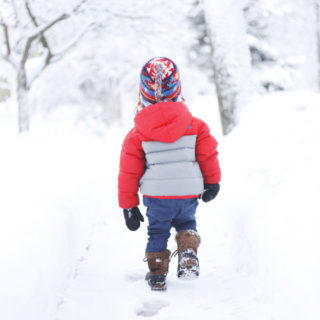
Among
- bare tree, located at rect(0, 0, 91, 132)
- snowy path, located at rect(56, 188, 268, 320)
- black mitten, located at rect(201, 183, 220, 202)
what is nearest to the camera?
snowy path, located at rect(56, 188, 268, 320)

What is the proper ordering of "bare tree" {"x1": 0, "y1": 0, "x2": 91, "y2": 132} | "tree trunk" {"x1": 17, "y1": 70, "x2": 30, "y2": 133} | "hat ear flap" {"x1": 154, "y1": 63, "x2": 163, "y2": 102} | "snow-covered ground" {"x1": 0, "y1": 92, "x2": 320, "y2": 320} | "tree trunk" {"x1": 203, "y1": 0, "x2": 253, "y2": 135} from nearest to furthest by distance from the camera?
"snow-covered ground" {"x1": 0, "y1": 92, "x2": 320, "y2": 320} → "hat ear flap" {"x1": 154, "y1": 63, "x2": 163, "y2": 102} → "tree trunk" {"x1": 203, "y1": 0, "x2": 253, "y2": 135} → "bare tree" {"x1": 0, "y1": 0, "x2": 91, "y2": 132} → "tree trunk" {"x1": 17, "y1": 70, "x2": 30, "y2": 133}

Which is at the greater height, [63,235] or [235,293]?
[63,235]

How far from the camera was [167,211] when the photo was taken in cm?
279

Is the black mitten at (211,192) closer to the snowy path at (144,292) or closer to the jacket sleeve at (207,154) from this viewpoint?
the jacket sleeve at (207,154)

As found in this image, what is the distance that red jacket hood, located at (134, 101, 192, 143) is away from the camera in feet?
8.64

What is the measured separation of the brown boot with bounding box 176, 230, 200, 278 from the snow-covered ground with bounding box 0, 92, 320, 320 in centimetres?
17

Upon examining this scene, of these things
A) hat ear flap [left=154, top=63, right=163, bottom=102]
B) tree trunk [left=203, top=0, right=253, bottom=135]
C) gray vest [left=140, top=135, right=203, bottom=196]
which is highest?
tree trunk [left=203, top=0, right=253, bottom=135]


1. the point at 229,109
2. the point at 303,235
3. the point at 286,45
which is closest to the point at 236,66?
the point at 229,109

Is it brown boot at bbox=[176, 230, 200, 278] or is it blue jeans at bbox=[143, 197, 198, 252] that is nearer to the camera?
brown boot at bbox=[176, 230, 200, 278]

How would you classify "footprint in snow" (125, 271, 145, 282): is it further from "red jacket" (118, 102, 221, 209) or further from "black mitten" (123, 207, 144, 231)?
"red jacket" (118, 102, 221, 209)

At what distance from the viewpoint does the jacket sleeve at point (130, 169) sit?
276cm

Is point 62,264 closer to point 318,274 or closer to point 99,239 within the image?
point 99,239

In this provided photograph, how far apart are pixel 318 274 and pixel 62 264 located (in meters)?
1.91

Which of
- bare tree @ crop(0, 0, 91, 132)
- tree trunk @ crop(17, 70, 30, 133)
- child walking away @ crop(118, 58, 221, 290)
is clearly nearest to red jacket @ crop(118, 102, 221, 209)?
child walking away @ crop(118, 58, 221, 290)
